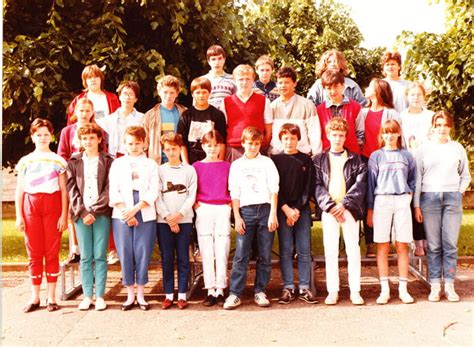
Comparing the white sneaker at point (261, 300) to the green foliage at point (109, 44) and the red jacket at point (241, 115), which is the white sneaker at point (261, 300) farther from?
the green foliage at point (109, 44)

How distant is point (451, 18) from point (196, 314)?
7.23 metres

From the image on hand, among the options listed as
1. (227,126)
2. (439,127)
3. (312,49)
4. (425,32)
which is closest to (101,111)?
(227,126)

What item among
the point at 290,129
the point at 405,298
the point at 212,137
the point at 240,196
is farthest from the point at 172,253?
the point at 405,298

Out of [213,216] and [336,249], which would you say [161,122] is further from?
[336,249]

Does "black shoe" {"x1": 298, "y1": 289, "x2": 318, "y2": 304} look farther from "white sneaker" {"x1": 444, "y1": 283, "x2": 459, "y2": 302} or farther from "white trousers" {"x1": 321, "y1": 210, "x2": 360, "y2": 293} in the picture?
"white sneaker" {"x1": 444, "y1": 283, "x2": 459, "y2": 302}

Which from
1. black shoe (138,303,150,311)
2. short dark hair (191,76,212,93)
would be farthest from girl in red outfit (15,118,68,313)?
short dark hair (191,76,212,93)

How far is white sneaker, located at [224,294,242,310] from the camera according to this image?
5777mm

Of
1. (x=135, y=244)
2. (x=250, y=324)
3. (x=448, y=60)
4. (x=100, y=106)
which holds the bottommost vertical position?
(x=250, y=324)

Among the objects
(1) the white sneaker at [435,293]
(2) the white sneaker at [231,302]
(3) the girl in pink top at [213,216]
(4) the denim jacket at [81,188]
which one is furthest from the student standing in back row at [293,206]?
(4) the denim jacket at [81,188]

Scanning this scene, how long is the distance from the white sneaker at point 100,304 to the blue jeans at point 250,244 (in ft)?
4.02

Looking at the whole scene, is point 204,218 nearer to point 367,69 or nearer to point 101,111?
point 101,111

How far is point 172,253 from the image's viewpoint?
596 centimetres

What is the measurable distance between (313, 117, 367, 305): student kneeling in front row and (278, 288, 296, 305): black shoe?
1.11 ft

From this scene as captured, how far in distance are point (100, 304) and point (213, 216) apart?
136cm
